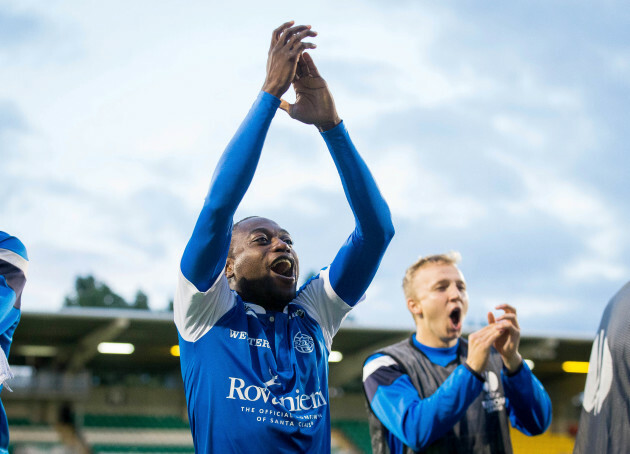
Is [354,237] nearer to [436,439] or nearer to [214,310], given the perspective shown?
[214,310]

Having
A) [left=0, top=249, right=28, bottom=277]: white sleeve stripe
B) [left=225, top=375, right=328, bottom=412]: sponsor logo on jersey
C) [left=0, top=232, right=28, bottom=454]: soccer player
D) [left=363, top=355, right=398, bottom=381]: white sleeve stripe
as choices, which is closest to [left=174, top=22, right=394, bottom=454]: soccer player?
[left=225, top=375, right=328, bottom=412]: sponsor logo on jersey

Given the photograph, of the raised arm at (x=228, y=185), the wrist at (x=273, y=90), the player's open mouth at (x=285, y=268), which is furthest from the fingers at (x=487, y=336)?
the wrist at (x=273, y=90)

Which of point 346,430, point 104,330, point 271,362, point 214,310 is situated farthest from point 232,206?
point 346,430

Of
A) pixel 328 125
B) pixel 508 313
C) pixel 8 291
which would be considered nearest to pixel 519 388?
pixel 508 313

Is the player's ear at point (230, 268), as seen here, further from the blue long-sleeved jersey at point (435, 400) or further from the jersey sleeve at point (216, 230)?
the blue long-sleeved jersey at point (435, 400)

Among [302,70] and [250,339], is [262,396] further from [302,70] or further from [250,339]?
[302,70]

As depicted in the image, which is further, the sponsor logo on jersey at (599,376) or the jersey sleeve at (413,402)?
the jersey sleeve at (413,402)

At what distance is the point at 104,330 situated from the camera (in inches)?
827

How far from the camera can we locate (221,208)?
2758 millimetres

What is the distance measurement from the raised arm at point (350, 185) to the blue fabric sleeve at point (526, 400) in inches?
50.3

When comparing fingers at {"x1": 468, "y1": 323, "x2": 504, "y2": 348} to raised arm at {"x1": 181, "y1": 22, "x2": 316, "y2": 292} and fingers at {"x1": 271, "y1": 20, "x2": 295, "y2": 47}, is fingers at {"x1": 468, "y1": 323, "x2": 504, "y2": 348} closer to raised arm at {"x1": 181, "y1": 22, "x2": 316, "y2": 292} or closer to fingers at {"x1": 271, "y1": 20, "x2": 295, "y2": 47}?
raised arm at {"x1": 181, "y1": 22, "x2": 316, "y2": 292}

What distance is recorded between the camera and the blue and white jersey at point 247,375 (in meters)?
2.80

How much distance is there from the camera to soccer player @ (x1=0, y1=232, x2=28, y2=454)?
335 centimetres

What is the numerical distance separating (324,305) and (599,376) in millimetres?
1731
